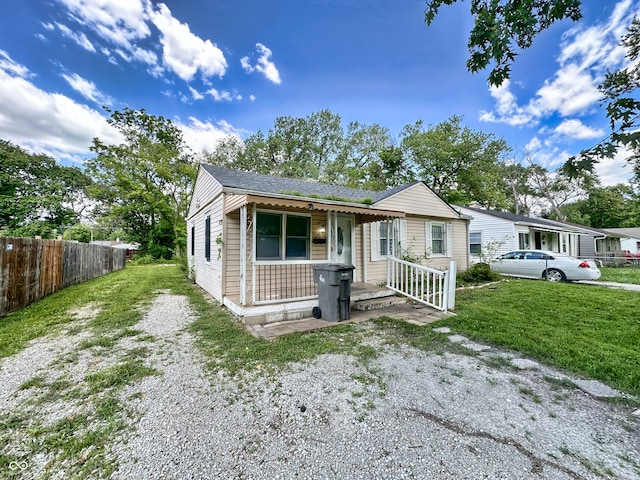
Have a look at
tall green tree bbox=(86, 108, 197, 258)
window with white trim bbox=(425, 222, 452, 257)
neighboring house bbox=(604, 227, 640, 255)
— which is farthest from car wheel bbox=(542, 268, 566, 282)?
tall green tree bbox=(86, 108, 197, 258)

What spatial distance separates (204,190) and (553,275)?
1370 centimetres

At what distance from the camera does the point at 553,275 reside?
10.3m

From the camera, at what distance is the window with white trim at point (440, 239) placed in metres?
10.2

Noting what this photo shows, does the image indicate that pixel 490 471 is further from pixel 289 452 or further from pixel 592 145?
pixel 592 145

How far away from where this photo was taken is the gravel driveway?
1.79 meters

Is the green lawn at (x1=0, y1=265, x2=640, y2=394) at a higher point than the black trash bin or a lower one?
lower

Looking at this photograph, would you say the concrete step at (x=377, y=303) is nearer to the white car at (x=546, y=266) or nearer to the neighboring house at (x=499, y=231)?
the white car at (x=546, y=266)

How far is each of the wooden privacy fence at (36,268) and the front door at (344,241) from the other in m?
7.53

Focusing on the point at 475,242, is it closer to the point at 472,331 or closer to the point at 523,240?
the point at 523,240

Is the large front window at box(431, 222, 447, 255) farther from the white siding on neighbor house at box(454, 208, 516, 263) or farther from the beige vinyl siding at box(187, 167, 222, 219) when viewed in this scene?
the beige vinyl siding at box(187, 167, 222, 219)

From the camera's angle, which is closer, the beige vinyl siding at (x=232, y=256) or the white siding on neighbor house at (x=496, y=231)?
the beige vinyl siding at (x=232, y=256)

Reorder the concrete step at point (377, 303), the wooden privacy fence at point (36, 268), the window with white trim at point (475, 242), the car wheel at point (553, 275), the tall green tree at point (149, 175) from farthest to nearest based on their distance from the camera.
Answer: the tall green tree at point (149, 175) → the window with white trim at point (475, 242) → the car wheel at point (553, 275) → the concrete step at point (377, 303) → the wooden privacy fence at point (36, 268)

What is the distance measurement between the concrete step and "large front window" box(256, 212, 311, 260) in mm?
1802

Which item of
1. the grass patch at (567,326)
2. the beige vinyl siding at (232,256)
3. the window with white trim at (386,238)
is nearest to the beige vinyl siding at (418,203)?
the window with white trim at (386,238)
